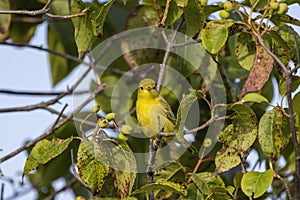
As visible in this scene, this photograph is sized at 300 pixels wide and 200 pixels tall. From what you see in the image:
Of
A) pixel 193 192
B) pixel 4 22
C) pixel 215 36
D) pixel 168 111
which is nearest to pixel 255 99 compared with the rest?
pixel 215 36

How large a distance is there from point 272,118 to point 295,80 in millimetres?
332

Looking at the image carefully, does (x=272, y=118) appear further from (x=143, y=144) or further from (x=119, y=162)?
(x=143, y=144)

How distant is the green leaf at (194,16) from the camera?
111 inches

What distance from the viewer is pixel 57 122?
335 centimetres

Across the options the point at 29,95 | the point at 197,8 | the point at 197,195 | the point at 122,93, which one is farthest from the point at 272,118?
the point at 29,95

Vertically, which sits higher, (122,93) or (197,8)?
(197,8)

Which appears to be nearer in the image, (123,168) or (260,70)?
(123,168)

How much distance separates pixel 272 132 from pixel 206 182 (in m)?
0.31

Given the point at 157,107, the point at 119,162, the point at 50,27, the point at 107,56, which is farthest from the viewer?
the point at 50,27

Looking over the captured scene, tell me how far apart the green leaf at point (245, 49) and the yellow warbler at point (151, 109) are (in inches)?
19.9

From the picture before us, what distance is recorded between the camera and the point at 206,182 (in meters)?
2.61

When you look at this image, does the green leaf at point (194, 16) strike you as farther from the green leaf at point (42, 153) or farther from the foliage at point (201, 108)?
the green leaf at point (42, 153)

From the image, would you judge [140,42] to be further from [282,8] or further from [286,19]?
[282,8]

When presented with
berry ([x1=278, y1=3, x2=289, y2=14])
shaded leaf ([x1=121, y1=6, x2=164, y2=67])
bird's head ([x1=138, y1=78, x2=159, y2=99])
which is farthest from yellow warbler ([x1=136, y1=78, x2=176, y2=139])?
berry ([x1=278, y1=3, x2=289, y2=14])
